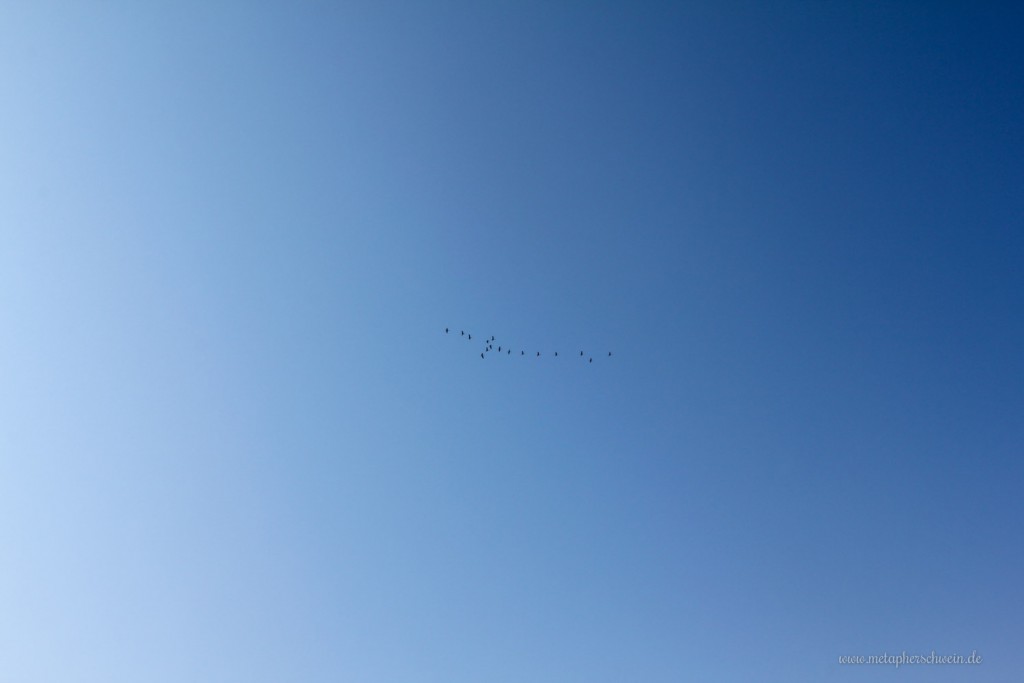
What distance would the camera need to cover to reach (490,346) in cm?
4497

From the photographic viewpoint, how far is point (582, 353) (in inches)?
1794

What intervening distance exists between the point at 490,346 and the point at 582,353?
6.84 meters
